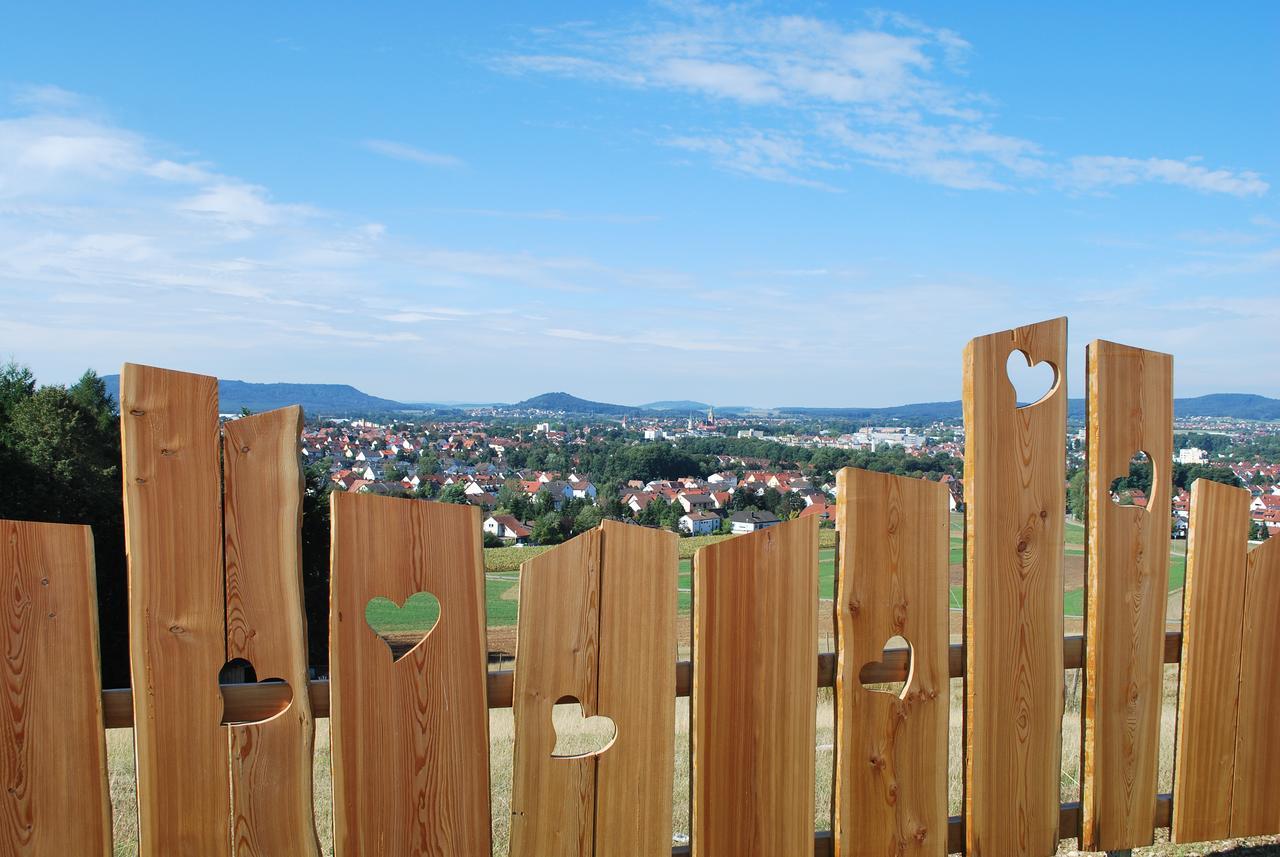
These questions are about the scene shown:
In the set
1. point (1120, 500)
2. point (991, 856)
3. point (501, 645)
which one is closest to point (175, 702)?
point (991, 856)

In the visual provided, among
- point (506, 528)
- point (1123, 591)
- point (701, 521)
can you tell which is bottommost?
point (506, 528)

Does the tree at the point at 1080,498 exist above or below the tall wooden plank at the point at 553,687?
above

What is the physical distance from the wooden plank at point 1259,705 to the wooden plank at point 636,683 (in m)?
1.81

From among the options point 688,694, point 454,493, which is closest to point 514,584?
point 454,493

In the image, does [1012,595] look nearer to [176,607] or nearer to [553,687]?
[553,687]

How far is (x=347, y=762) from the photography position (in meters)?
2.19

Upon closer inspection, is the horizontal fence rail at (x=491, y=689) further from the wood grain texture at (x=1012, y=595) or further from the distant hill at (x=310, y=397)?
the distant hill at (x=310, y=397)

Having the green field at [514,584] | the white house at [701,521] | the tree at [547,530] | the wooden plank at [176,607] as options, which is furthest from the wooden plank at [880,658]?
the tree at [547,530]

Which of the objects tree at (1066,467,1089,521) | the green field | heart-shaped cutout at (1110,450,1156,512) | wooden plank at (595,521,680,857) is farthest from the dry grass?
the green field

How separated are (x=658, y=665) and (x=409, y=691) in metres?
0.62

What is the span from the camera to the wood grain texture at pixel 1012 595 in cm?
252

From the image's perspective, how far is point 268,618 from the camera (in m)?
2.13

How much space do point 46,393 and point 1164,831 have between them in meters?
19.6

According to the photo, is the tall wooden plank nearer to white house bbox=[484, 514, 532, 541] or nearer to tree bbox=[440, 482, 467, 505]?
white house bbox=[484, 514, 532, 541]
